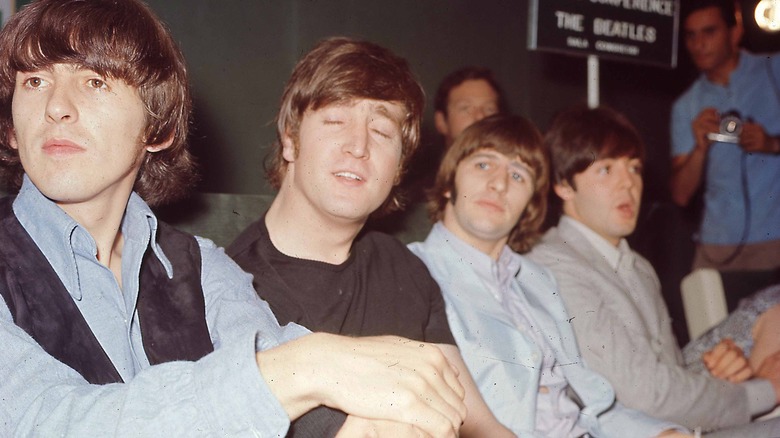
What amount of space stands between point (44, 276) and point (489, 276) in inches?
43.5

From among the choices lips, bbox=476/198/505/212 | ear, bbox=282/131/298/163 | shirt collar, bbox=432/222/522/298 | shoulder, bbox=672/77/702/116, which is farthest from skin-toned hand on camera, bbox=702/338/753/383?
shoulder, bbox=672/77/702/116

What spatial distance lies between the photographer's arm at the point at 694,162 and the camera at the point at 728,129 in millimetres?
27

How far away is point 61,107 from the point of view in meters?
1.05

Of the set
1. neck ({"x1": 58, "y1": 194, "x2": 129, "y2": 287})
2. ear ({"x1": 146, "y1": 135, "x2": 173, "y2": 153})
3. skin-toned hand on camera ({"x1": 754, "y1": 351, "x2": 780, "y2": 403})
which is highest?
ear ({"x1": 146, "y1": 135, "x2": 173, "y2": 153})

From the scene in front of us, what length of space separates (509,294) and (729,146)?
6.59 feet

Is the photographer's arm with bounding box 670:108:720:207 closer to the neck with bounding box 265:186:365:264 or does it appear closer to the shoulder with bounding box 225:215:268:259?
the neck with bounding box 265:186:365:264

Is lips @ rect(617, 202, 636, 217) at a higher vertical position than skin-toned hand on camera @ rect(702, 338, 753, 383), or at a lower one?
higher

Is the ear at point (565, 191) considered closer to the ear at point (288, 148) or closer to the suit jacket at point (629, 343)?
the suit jacket at point (629, 343)

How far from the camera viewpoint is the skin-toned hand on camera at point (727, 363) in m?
2.14

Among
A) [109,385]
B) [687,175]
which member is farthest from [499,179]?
[687,175]

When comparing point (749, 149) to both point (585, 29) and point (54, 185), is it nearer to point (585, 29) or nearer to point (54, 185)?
point (585, 29)

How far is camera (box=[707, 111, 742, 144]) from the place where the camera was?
329 cm

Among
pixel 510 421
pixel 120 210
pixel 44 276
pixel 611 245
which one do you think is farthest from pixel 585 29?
pixel 44 276

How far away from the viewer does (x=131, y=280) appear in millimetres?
1108
